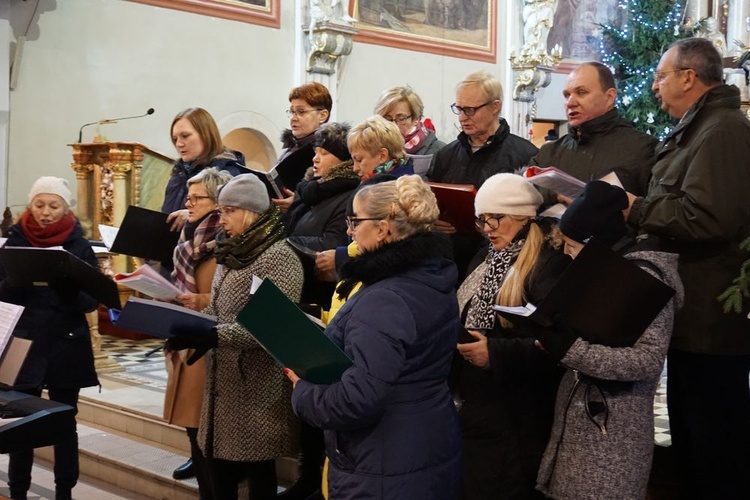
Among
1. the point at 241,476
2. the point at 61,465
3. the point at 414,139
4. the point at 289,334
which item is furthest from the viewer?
the point at 414,139

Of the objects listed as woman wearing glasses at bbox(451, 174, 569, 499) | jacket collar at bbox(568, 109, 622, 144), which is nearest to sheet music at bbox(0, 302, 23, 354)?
woman wearing glasses at bbox(451, 174, 569, 499)

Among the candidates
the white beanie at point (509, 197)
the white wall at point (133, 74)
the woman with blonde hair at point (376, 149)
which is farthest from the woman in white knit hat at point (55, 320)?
the white wall at point (133, 74)

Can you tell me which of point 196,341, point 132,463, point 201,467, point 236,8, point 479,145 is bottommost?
point 132,463

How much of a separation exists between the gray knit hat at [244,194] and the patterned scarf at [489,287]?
94cm

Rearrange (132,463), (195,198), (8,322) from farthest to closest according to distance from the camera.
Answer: (132,463)
(195,198)
(8,322)

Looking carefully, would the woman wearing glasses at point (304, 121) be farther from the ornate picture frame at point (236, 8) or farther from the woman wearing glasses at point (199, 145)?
the ornate picture frame at point (236, 8)

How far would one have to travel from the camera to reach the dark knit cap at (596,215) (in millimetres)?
2707

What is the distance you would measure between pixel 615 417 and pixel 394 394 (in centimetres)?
64

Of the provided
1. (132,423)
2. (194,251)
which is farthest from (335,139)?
(132,423)

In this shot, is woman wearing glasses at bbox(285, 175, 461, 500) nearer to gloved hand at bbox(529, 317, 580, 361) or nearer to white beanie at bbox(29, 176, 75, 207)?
gloved hand at bbox(529, 317, 580, 361)

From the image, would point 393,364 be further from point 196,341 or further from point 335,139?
point 335,139

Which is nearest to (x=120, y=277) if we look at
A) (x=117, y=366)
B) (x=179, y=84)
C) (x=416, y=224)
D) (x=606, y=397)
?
(x=416, y=224)

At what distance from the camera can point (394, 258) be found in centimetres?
258

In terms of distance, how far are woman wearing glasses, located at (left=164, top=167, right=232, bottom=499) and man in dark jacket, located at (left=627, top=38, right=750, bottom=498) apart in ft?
5.84
